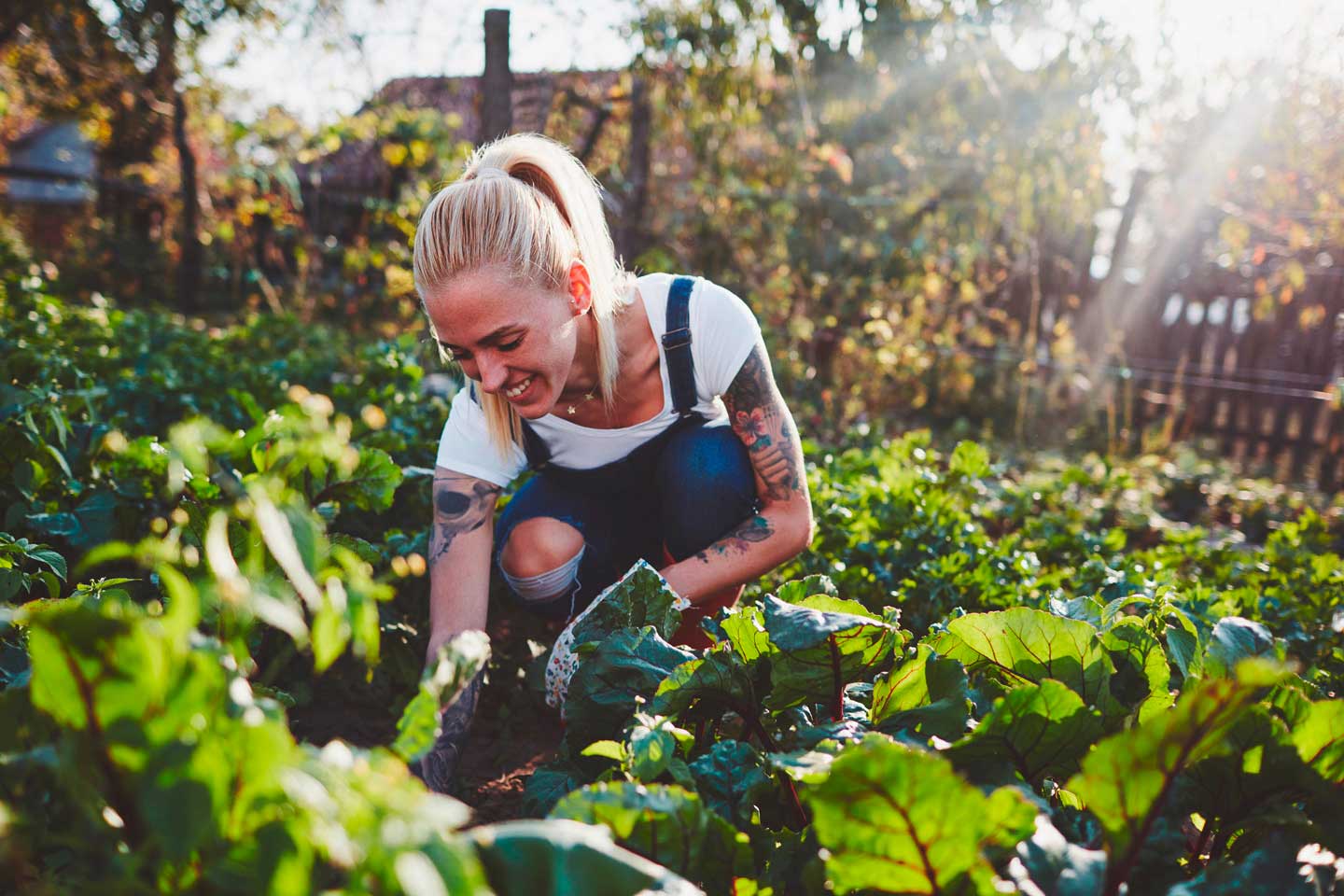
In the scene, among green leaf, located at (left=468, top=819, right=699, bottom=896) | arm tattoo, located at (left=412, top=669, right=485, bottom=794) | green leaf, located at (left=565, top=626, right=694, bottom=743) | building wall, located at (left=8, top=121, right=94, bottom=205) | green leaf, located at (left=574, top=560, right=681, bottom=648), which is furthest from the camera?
building wall, located at (left=8, top=121, right=94, bottom=205)

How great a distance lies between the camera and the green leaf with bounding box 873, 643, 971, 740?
1139 millimetres

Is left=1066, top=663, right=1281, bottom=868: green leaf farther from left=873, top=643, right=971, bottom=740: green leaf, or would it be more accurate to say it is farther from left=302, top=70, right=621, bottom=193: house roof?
left=302, top=70, right=621, bottom=193: house roof

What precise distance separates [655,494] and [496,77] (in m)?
3.68

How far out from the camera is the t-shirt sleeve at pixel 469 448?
2.28m

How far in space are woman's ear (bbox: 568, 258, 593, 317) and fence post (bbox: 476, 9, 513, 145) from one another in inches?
139

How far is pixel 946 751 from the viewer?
1.07m

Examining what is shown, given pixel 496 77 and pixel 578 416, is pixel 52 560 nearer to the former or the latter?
pixel 578 416

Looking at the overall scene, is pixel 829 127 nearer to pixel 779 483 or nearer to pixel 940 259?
pixel 940 259

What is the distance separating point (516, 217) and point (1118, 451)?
6.63m

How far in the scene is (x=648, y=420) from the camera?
8.42ft

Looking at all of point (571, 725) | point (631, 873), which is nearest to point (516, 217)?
point (571, 725)

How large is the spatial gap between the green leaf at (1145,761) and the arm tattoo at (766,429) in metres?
1.51

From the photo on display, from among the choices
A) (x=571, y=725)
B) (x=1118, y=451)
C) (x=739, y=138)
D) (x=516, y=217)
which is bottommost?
(x=1118, y=451)

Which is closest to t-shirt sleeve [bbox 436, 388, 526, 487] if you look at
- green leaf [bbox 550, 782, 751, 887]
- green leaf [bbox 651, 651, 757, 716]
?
green leaf [bbox 651, 651, 757, 716]
